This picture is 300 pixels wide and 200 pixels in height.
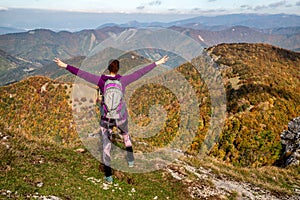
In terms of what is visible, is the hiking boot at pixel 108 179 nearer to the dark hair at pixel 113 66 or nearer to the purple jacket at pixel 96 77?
the purple jacket at pixel 96 77

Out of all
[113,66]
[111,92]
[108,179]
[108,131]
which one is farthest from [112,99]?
[108,179]

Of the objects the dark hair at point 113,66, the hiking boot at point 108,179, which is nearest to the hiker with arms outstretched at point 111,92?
the dark hair at point 113,66

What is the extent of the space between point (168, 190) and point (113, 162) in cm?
306

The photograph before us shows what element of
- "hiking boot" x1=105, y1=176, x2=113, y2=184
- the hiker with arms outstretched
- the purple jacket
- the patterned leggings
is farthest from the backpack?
"hiking boot" x1=105, y1=176, x2=113, y2=184

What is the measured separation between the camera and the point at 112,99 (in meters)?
10.0

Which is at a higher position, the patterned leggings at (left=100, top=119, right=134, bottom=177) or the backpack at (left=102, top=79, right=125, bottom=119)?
the backpack at (left=102, top=79, right=125, bottom=119)

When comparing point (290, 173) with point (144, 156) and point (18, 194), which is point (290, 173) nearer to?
point (144, 156)

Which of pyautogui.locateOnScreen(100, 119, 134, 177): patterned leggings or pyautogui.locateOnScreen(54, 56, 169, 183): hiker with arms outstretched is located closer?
pyautogui.locateOnScreen(54, 56, 169, 183): hiker with arms outstretched

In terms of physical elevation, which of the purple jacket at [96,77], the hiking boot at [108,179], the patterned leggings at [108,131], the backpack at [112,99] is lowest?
the hiking boot at [108,179]

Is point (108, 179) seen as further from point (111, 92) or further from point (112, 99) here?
point (111, 92)

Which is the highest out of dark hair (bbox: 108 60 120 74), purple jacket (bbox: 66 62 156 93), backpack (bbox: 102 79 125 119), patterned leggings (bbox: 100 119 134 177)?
dark hair (bbox: 108 60 120 74)

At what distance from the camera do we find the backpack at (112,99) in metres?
9.91

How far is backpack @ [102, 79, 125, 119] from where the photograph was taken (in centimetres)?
991

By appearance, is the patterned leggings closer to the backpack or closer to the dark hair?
the backpack
